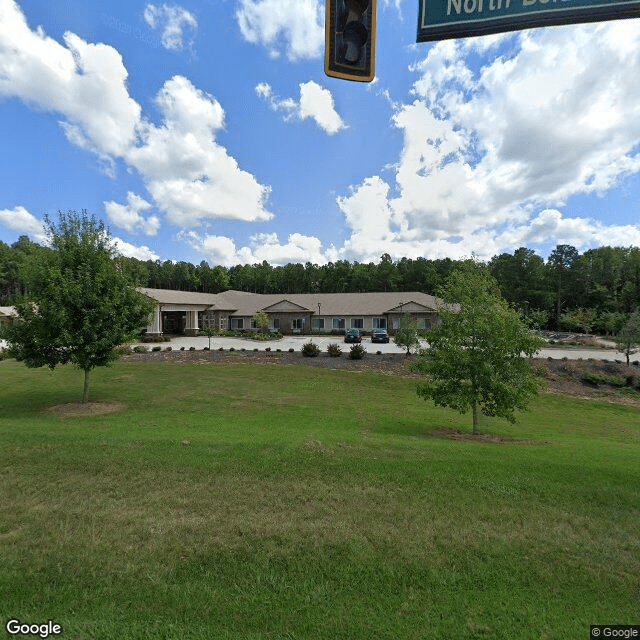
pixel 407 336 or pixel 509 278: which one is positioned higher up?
pixel 509 278

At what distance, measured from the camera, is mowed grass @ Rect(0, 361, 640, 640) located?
10.7ft

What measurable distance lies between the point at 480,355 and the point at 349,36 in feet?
35.5

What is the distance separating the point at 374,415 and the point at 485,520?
377 inches

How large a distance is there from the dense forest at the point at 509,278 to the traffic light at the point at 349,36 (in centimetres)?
4738

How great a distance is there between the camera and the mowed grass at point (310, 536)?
327 centimetres

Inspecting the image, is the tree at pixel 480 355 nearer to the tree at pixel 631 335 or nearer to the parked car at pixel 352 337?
the tree at pixel 631 335

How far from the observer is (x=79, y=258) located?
563 inches

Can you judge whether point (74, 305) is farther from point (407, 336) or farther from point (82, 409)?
point (407, 336)

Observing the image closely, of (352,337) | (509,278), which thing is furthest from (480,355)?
(509,278)

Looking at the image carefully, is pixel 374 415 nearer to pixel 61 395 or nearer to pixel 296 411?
pixel 296 411

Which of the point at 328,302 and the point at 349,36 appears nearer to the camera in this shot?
the point at 349,36

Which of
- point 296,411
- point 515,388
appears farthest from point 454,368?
point 296,411

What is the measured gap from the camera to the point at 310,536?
4.52 meters

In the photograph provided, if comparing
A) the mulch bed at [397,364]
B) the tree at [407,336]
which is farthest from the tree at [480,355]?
the tree at [407,336]
